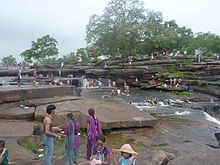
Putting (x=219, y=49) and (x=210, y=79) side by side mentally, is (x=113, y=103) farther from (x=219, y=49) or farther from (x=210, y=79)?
(x=219, y=49)

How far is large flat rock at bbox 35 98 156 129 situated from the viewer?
6892mm

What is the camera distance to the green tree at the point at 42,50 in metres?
54.2

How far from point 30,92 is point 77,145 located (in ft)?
18.7

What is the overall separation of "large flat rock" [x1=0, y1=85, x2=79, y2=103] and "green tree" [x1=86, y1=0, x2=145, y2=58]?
22954 millimetres

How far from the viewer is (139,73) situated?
25219 millimetres

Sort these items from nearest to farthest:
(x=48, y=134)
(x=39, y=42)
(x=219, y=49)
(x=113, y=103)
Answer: (x=48, y=134) → (x=113, y=103) → (x=219, y=49) → (x=39, y=42)

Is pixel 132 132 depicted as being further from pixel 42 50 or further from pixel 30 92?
pixel 42 50

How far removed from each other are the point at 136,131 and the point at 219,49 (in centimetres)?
4571

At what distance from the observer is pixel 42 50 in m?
54.5

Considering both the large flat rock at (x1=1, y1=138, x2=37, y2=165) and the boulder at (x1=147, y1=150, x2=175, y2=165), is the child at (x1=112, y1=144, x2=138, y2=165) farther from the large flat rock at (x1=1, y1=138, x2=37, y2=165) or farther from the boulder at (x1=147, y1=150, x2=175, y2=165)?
the large flat rock at (x1=1, y1=138, x2=37, y2=165)

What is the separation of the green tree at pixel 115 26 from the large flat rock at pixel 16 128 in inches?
1046

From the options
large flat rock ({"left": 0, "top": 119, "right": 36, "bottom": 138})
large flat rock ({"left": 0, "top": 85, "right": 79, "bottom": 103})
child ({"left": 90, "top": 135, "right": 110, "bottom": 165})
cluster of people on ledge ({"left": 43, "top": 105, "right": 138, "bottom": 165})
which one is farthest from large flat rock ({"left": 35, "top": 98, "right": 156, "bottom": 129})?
child ({"left": 90, "top": 135, "right": 110, "bottom": 165})

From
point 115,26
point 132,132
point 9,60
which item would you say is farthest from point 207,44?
point 9,60

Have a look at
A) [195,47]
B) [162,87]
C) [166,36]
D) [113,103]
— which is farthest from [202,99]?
[195,47]
